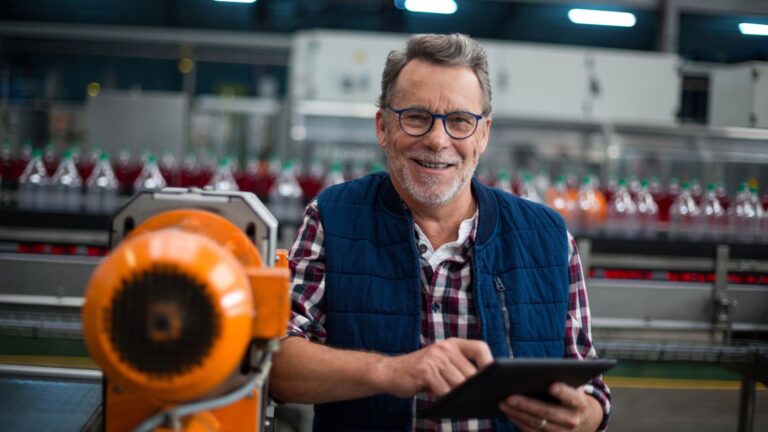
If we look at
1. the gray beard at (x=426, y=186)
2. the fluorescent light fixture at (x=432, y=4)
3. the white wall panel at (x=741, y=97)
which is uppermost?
the fluorescent light fixture at (x=432, y=4)

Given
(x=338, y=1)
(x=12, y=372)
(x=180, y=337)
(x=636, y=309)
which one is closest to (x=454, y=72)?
(x=180, y=337)

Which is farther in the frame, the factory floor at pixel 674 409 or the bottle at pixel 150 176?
the bottle at pixel 150 176

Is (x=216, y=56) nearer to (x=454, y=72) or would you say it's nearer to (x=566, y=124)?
(x=566, y=124)

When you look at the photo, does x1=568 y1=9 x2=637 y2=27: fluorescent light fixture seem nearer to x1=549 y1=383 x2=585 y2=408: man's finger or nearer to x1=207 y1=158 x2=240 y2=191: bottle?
x1=207 y1=158 x2=240 y2=191: bottle

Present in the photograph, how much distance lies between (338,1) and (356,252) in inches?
278

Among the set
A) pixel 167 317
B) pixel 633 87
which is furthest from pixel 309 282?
pixel 633 87

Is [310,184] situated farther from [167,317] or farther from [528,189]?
[167,317]

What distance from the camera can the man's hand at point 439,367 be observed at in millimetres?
1024

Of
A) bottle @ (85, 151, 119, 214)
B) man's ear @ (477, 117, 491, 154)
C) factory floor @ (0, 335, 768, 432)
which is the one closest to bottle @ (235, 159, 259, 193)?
bottle @ (85, 151, 119, 214)

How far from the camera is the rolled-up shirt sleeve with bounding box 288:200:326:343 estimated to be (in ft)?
4.25

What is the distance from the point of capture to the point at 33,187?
3.27 metres

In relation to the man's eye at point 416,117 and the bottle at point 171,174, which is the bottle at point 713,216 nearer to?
the man's eye at point 416,117

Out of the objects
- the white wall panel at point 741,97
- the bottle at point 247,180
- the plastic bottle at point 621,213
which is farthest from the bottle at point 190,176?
the white wall panel at point 741,97

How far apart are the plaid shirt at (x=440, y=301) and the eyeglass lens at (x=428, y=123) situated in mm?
197
